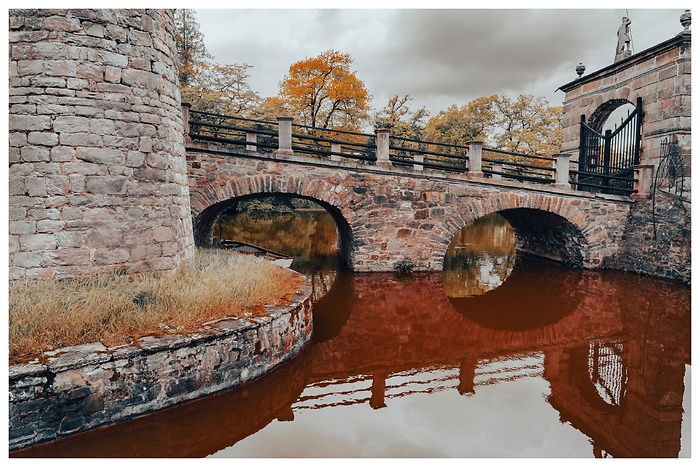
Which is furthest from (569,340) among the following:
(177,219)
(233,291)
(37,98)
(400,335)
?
(37,98)

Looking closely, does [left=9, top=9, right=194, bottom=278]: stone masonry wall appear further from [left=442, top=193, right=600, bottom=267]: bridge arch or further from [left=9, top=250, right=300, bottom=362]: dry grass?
[left=442, top=193, right=600, bottom=267]: bridge arch

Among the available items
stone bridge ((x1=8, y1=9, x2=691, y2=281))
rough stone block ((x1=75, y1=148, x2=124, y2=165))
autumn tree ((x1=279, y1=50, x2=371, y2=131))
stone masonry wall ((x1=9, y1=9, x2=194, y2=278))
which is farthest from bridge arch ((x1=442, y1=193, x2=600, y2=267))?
autumn tree ((x1=279, y1=50, x2=371, y2=131))

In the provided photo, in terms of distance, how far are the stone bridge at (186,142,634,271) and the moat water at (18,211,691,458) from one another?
1789mm

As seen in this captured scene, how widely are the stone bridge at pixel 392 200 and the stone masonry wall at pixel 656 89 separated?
1.90m

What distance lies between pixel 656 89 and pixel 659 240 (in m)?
4.01

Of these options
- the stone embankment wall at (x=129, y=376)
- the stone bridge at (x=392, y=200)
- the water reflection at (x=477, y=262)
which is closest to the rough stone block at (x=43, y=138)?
the stone embankment wall at (x=129, y=376)

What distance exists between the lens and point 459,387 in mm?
Answer: 5246

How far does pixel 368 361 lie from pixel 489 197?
6.91m

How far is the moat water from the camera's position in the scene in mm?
4035

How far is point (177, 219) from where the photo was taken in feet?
20.4

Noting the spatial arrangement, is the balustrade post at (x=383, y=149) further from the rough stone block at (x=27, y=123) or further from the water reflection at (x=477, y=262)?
the rough stone block at (x=27, y=123)

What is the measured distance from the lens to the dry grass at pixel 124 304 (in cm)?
418

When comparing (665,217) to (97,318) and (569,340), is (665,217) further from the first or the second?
(97,318)

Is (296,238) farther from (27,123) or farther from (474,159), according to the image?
(27,123)
